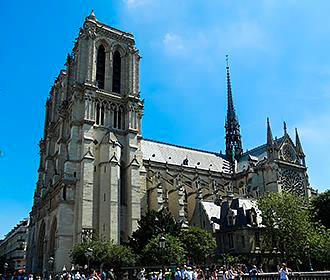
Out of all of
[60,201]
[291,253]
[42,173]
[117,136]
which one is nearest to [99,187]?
[60,201]

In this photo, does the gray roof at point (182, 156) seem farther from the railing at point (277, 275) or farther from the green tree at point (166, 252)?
the railing at point (277, 275)

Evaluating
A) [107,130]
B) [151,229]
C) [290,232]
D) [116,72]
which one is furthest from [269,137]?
[151,229]

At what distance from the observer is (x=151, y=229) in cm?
3834

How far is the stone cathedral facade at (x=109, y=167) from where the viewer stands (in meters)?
43.9

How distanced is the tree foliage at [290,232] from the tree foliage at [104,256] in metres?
15.4

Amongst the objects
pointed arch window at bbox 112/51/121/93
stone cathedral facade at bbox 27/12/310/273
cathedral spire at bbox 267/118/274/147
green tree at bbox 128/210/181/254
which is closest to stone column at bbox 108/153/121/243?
stone cathedral facade at bbox 27/12/310/273

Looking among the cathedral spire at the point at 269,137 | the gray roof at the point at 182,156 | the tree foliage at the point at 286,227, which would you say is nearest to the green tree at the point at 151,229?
the tree foliage at the point at 286,227

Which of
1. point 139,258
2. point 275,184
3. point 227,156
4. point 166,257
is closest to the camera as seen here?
point 166,257

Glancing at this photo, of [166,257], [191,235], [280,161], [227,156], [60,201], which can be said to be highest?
[227,156]

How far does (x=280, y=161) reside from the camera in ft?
204

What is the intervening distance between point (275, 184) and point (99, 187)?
99.9 ft

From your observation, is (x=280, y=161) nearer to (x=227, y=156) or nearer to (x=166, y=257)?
(x=227, y=156)

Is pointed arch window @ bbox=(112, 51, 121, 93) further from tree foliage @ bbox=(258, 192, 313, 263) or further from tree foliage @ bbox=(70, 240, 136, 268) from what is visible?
tree foliage @ bbox=(258, 192, 313, 263)

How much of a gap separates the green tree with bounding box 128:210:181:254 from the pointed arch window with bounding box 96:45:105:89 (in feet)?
74.2
